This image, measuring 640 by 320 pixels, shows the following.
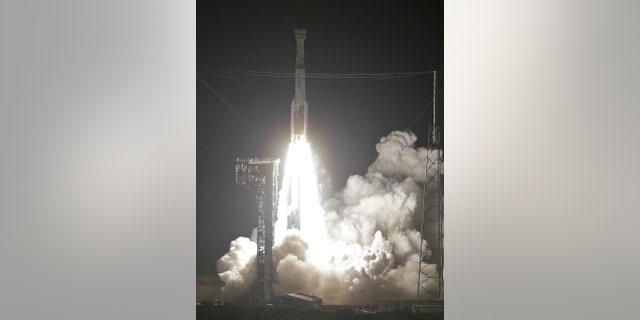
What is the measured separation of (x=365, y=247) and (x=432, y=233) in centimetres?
137

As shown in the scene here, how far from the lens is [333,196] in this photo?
15.5 m

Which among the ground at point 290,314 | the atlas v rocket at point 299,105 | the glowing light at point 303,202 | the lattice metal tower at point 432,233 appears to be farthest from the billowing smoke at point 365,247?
the atlas v rocket at point 299,105

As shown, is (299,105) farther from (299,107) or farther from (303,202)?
(303,202)

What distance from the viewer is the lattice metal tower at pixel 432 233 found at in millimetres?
15906

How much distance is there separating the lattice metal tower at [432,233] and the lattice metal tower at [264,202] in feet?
9.30

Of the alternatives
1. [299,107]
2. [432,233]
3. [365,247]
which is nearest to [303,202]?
[365,247]

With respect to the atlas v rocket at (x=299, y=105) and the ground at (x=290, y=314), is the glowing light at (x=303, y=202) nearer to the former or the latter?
the atlas v rocket at (x=299, y=105)

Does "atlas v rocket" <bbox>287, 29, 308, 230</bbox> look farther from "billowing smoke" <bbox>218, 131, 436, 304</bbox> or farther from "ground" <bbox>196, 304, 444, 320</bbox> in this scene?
"ground" <bbox>196, 304, 444, 320</bbox>

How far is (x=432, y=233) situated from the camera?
54.5 ft

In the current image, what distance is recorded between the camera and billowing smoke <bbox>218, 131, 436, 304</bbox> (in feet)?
51.9

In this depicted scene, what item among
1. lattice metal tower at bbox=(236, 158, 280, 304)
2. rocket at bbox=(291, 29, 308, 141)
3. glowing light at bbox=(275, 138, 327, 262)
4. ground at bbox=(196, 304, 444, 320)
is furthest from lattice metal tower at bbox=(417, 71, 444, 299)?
lattice metal tower at bbox=(236, 158, 280, 304)
